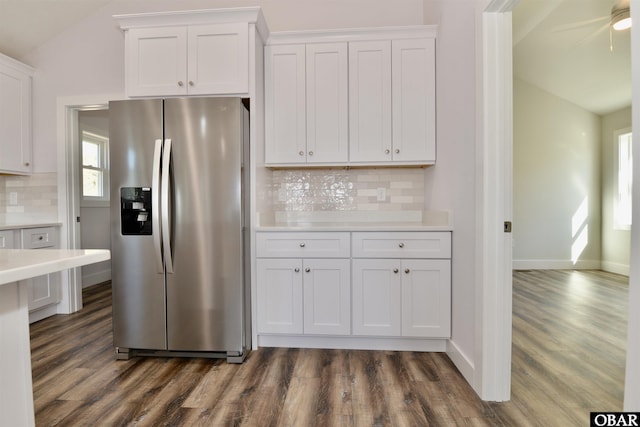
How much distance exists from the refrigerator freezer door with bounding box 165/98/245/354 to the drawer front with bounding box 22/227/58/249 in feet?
5.61

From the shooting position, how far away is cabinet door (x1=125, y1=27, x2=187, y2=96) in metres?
2.31

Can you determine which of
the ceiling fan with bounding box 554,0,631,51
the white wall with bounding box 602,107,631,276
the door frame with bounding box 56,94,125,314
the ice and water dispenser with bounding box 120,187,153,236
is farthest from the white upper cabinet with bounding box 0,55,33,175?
the white wall with bounding box 602,107,631,276

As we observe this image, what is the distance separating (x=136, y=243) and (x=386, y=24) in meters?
2.79

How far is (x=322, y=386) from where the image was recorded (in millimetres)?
1816

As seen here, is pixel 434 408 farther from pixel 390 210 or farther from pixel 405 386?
pixel 390 210

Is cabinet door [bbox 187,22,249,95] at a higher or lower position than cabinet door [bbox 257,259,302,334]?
higher

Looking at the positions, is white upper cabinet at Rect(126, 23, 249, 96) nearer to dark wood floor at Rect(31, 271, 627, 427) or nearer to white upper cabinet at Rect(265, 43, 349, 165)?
white upper cabinet at Rect(265, 43, 349, 165)

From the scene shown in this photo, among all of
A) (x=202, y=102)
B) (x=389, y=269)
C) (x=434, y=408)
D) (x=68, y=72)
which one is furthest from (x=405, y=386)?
(x=68, y=72)

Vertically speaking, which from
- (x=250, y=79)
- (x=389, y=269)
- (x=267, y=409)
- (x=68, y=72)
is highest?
(x=68, y=72)

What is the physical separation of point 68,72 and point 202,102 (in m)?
2.08

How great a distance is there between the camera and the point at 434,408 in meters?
1.62

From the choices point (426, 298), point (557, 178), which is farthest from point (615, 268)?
point (426, 298)

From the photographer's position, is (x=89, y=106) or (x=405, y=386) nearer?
(x=405, y=386)

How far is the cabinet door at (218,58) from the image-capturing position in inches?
89.0
